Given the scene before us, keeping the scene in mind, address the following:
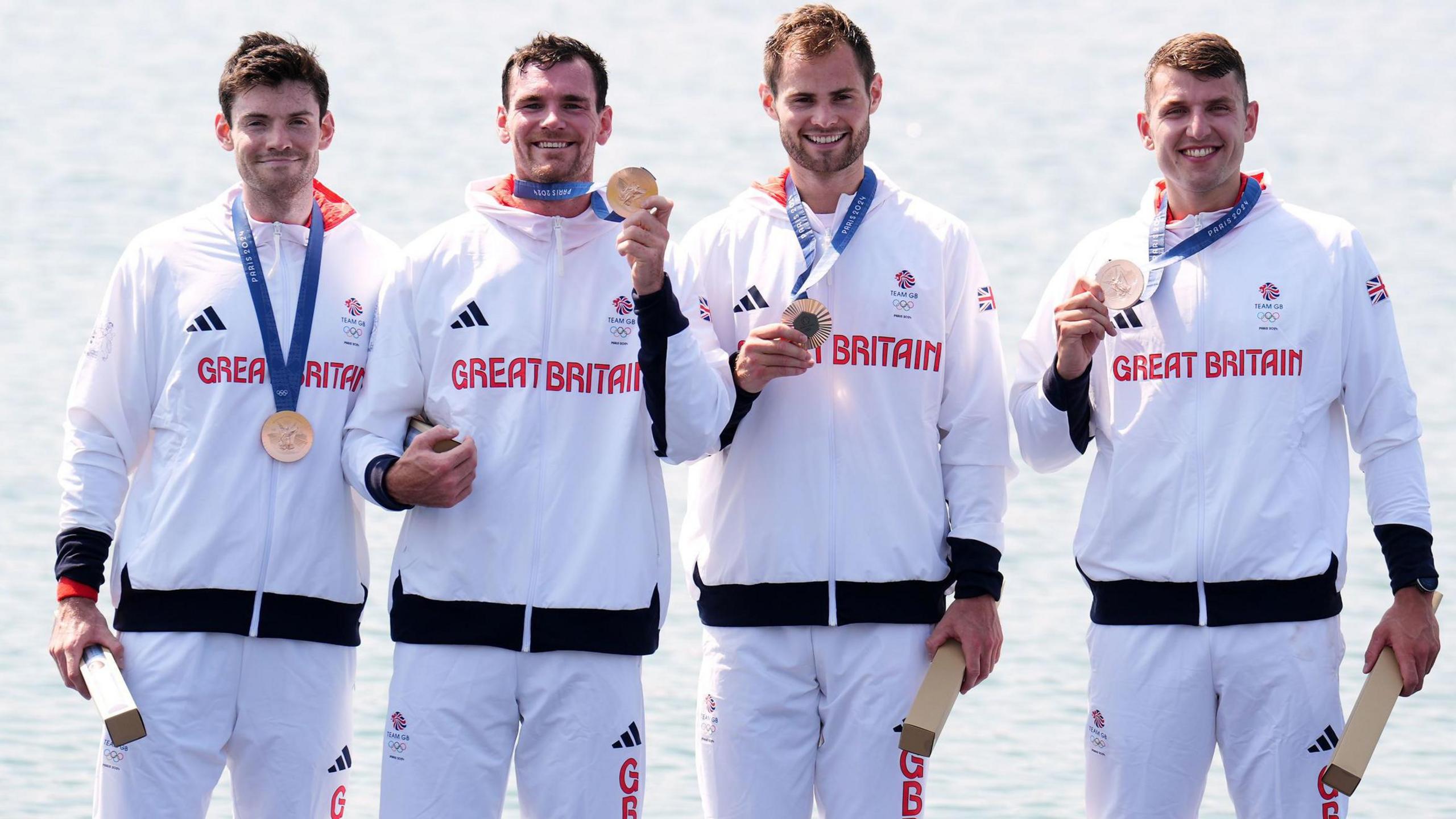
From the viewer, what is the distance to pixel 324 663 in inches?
184

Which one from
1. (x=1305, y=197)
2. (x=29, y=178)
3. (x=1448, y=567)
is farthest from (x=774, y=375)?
(x=29, y=178)

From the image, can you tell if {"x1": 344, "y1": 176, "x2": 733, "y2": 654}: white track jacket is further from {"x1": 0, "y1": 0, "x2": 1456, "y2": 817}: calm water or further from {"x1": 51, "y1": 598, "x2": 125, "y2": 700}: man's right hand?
{"x1": 0, "y1": 0, "x2": 1456, "y2": 817}: calm water

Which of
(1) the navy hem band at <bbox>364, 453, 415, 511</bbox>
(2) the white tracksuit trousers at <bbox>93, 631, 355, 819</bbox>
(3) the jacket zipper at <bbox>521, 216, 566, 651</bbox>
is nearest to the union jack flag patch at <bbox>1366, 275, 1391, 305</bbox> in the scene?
(3) the jacket zipper at <bbox>521, 216, 566, 651</bbox>

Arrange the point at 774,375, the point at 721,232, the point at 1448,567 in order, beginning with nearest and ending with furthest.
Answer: the point at 774,375 → the point at 721,232 → the point at 1448,567

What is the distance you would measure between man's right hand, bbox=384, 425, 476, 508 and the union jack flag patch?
7.44 ft

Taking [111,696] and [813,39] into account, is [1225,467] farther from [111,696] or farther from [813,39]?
[111,696]

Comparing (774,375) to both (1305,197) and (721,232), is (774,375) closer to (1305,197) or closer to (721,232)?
(721,232)

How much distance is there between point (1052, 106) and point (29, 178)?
11329 millimetres

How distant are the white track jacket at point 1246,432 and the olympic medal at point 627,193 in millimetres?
1131

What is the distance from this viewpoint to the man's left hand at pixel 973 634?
4.58 meters

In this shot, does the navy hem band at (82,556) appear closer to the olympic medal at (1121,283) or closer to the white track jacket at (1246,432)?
the white track jacket at (1246,432)

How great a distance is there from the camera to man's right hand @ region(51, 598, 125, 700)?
14.9 ft

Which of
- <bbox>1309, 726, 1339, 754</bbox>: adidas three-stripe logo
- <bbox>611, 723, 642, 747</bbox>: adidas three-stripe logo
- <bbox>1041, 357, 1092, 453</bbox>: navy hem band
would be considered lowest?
<bbox>611, 723, 642, 747</bbox>: adidas three-stripe logo

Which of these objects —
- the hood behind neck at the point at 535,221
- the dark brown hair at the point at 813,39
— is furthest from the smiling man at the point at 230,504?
the dark brown hair at the point at 813,39
